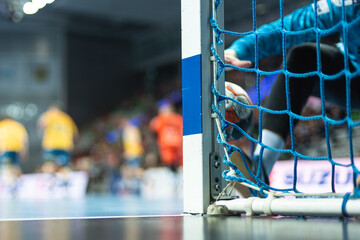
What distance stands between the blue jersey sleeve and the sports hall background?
32.1 ft

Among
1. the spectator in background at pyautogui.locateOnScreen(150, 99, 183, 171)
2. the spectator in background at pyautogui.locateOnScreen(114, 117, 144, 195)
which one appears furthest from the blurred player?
the spectator in background at pyautogui.locateOnScreen(150, 99, 183, 171)

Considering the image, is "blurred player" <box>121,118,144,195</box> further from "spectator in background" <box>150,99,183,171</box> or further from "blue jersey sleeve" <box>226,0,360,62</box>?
"blue jersey sleeve" <box>226,0,360,62</box>

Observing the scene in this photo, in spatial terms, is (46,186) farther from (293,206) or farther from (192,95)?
(293,206)

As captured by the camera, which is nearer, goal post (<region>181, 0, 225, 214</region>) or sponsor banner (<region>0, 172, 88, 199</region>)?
goal post (<region>181, 0, 225, 214</region>)

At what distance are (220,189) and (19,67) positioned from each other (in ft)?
42.5

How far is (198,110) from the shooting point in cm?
171

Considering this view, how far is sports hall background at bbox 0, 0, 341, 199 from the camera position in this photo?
1274 centimetres

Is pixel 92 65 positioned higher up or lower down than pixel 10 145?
higher up

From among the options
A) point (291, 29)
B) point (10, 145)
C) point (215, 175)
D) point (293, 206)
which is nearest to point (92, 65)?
point (10, 145)

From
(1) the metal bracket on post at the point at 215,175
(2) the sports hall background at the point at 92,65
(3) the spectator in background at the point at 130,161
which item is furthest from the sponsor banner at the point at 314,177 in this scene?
(2) the sports hall background at the point at 92,65

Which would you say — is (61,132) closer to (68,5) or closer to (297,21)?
(68,5)

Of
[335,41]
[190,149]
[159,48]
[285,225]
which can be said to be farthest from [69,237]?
[159,48]

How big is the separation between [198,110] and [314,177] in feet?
10.5

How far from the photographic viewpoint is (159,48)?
13906mm
